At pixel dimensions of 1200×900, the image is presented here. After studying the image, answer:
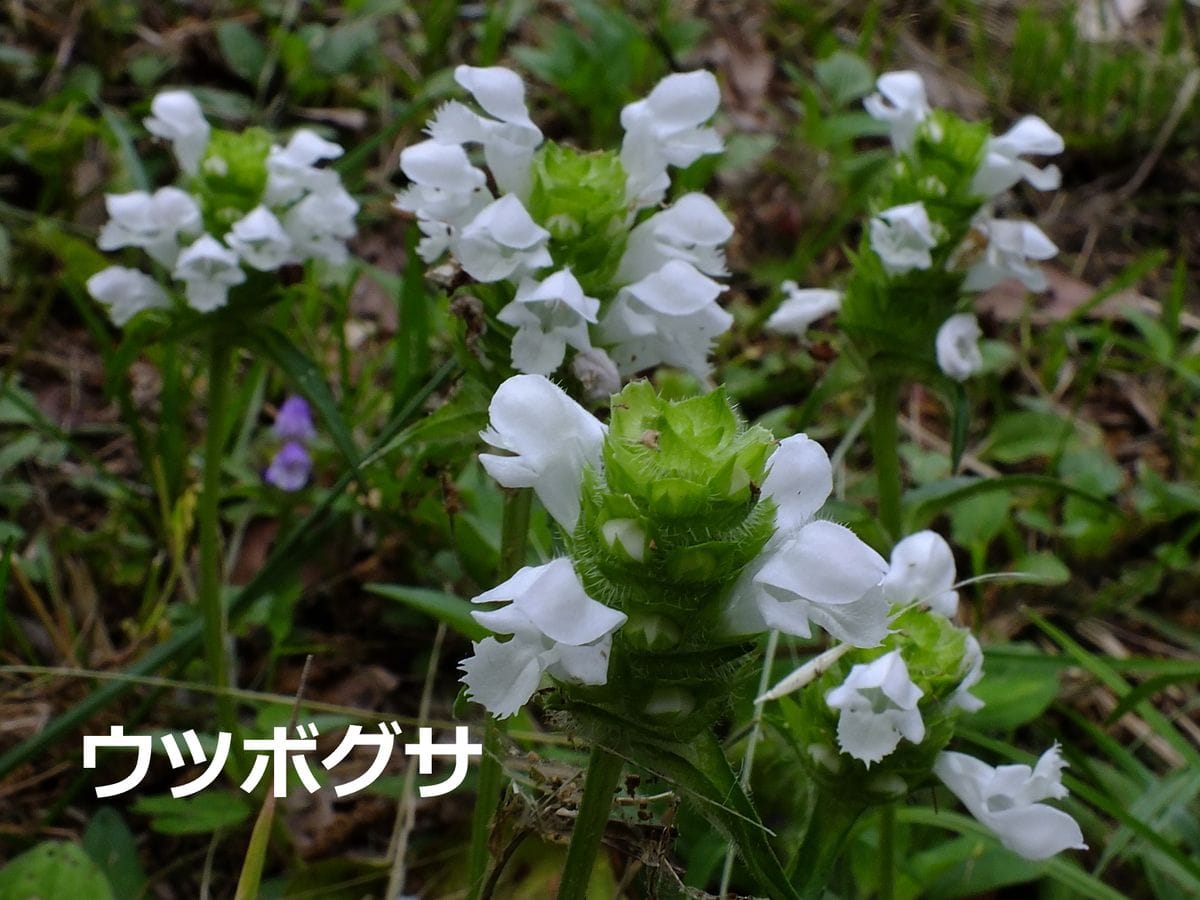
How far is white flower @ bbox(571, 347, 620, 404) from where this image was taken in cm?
144

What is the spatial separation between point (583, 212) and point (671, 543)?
617 millimetres

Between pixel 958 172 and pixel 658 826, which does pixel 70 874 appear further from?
pixel 958 172

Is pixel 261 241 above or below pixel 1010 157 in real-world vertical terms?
below

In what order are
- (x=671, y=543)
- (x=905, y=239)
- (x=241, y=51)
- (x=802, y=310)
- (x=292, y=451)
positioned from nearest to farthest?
(x=671, y=543), (x=905, y=239), (x=802, y=310), (x=292, y=451), (x=241, y=51)

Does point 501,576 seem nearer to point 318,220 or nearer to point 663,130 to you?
point 663,130

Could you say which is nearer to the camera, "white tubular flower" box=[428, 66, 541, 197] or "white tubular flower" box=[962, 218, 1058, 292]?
"white tubular flower" box=[428, 66, 541, 197]

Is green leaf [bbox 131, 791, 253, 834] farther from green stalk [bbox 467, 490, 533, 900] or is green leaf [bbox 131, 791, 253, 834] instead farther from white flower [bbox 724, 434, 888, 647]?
white flower [bbox 724, 434, 888, 647]

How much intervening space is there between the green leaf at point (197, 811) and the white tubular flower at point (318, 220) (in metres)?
0.91

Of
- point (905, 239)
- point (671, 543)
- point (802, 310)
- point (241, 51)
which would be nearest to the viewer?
point (671, 543)

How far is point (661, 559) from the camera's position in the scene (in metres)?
0.94

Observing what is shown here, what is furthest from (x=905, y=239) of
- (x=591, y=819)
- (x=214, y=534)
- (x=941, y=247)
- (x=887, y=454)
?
(x=214, y=534)

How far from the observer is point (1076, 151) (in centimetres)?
420

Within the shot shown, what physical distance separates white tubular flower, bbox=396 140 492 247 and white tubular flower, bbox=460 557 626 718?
26.6 inches

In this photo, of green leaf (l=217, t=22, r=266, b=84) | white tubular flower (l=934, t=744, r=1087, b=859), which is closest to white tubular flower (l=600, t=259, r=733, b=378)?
white tubular flower (l=934, t=744, r=1087, b=859)
